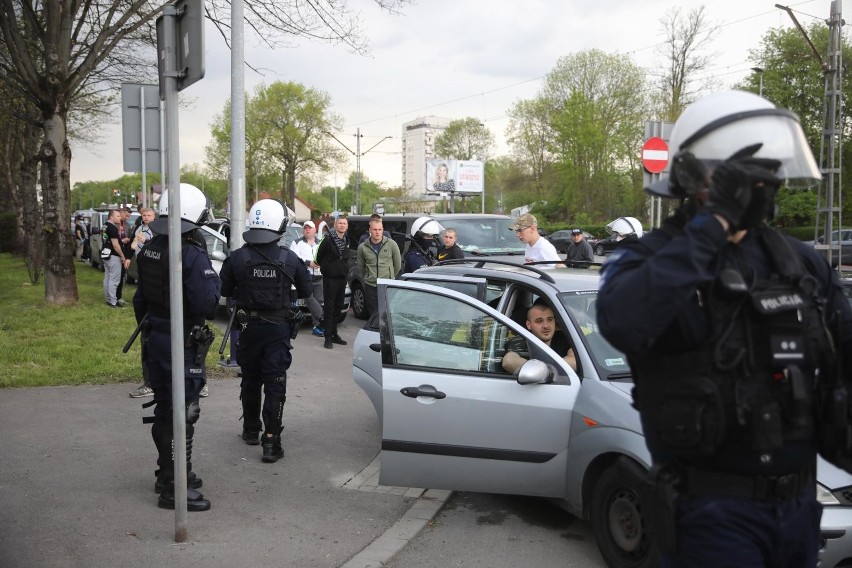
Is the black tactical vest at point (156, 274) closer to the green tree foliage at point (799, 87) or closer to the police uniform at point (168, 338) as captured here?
the police uniform at point (168, 338)

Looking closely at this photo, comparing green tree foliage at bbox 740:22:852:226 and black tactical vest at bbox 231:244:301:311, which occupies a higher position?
green tree foliage at bbox 740:22:852:226

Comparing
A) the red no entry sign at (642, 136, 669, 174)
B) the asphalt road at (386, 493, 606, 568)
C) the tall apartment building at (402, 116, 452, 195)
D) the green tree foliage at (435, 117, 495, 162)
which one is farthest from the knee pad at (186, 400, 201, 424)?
the tall apartment building at (402, 116, 452, 195)

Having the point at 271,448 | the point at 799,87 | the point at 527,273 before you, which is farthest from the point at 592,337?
the point at 799,87

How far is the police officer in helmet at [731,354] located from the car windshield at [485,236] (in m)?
11.9

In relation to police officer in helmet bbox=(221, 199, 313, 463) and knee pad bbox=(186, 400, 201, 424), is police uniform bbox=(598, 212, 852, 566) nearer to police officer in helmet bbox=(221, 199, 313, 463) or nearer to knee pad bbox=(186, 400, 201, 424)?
knee pad bbox=(186, 400, 201, 424)

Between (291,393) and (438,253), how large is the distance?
15.0 ft

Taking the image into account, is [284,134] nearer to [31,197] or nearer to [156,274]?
[31,197]

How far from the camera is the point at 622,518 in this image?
4035 millimetres

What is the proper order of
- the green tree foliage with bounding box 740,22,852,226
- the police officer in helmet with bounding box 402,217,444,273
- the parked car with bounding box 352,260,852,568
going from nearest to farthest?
the parked car with bounding box 352,260,852,568
the police officer in helmet with bounding box 402,217,444,273
the green tree foliage with bounding box 740,22,852,226

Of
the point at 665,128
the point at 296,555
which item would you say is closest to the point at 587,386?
the point at 296,555

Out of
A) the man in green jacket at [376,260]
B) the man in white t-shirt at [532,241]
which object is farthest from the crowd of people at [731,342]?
the man in green jacket at [376,260]

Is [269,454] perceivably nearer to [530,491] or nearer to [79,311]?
[530,491]

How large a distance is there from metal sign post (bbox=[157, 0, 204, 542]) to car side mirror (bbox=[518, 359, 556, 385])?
185cm

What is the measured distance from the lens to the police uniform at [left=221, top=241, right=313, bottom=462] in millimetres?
6086
